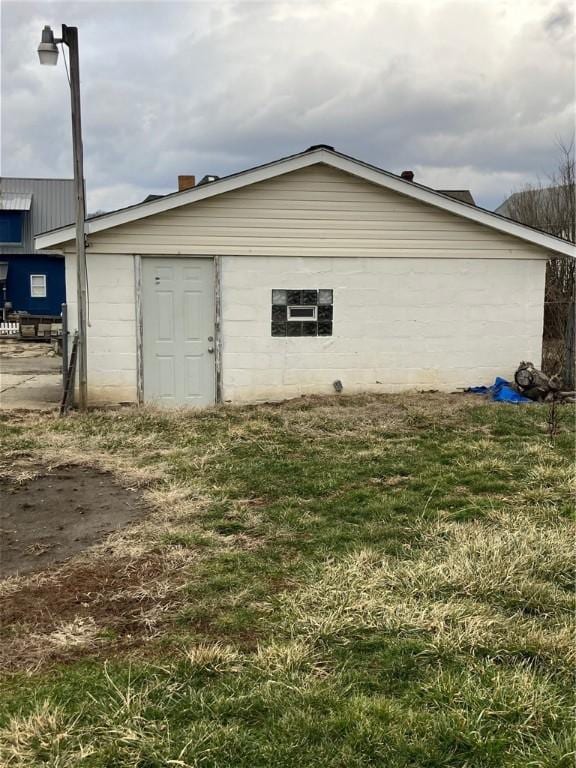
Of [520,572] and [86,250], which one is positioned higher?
[86,250]

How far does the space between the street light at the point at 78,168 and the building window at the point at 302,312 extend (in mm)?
2836

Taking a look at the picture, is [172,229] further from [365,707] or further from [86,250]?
[365,707]

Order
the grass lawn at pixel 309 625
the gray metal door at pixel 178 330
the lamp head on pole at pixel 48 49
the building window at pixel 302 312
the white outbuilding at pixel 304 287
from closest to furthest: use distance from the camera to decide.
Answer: the grass lawn at pixel 309 625, the lamp head on pole at pixel 48 49, the white outbuilding at pixel 304 287, the gray metal door at pixel 178 330, the building window at pixel 302 312

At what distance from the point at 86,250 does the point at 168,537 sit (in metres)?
6.31

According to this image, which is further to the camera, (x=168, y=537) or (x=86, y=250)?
(x=86, y=250)

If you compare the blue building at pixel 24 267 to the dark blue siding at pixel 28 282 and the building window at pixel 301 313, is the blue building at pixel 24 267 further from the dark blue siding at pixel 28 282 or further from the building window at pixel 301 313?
the building window at pixel 301 313

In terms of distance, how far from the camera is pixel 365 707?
258cm

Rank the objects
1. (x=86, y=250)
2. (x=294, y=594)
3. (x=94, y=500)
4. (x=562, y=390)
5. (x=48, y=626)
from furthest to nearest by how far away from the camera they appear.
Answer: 1. (x=562, y=390)
2. (x=86, y=250)
3. (x=94, y=500)
4. (x=294, y=594)
5. (x=48, y=626)

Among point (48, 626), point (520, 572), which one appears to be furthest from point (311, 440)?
point (48, 626)

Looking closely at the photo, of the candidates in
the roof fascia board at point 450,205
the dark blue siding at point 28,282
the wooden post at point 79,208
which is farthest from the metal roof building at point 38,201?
the roof fascia board at point 450,205

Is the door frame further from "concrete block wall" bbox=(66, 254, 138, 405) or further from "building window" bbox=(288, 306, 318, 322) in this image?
"building window" bbox=(288, 306, 318, 322)

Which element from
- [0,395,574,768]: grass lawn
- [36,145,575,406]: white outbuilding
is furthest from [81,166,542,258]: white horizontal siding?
[0,395,574,768]: grass lawn

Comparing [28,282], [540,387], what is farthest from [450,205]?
[28,282]

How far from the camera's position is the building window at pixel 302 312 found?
10.4 meters
